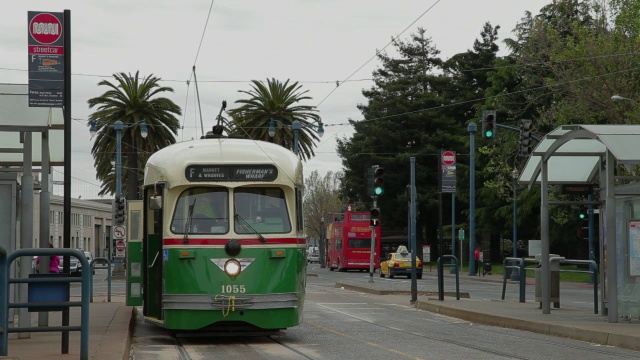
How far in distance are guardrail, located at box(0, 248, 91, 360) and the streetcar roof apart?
418cm

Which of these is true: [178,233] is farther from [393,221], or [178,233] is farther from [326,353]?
[393,221]

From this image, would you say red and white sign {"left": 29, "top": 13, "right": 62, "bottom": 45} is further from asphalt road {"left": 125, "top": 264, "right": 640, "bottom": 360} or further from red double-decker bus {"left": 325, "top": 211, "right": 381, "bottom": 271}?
red double-decker bus {"left": 325, "top": 211, "right": 381, "bottom": 271}

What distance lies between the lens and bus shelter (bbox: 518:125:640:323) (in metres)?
17.8

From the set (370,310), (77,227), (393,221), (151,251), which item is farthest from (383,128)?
(151,251)

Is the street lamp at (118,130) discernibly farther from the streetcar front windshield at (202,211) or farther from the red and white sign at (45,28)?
the red and white sign at (45,28)

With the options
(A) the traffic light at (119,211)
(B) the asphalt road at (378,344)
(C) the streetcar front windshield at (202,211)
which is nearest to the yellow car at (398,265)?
(A) the traffic light at (119,211)

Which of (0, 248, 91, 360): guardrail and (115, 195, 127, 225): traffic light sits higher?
(115, 195, 127, 225): traffic light

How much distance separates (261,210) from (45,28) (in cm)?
424

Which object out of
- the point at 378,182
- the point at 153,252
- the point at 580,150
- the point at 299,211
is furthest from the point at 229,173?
the point at 378,182

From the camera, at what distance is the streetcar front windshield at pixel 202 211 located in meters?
16.0

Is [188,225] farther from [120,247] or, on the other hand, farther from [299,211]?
A: [120,247]

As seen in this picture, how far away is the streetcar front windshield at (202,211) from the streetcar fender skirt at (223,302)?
1.00m

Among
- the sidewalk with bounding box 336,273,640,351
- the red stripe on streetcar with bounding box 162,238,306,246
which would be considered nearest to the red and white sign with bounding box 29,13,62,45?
the red stripe on streetcar with bounding box 162,238,306,246

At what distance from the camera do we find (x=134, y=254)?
19438 mm
